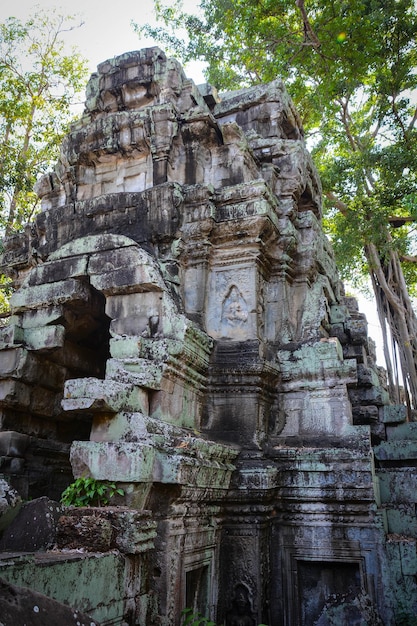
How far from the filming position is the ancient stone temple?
4.60 metres

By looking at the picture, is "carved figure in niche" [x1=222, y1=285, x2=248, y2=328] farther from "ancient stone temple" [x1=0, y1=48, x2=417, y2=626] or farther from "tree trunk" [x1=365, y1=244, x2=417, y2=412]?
"tree trunk" [x1=365, y1=244, x2=417, y2=412]

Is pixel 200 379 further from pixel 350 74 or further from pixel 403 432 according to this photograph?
pixel 350 74

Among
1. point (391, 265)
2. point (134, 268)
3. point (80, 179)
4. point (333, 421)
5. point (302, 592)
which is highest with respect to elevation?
point (391, 265)

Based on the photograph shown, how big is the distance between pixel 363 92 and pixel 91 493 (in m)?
14.2

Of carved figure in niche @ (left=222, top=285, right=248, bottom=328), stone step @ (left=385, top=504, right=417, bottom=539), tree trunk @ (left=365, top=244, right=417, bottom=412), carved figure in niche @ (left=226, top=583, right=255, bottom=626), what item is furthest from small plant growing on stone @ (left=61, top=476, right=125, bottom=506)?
tree trunk @ (left=365, top=244, right=417, bottom=412)

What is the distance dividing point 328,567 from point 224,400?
1.98 meters

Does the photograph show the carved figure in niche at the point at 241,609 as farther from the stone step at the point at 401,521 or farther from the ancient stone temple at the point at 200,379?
the stone step at the point at 401,521

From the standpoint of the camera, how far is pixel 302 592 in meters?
5.58

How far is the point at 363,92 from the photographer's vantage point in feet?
49.8

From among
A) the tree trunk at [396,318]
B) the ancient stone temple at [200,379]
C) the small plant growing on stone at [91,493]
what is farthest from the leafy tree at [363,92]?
the small plant growing on stone at [91,493]

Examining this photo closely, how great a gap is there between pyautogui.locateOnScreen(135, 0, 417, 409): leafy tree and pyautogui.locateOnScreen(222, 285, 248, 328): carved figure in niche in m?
3.88

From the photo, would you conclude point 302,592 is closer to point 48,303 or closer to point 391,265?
point 48,303

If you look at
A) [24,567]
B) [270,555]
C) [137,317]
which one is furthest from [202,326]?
[24,567]

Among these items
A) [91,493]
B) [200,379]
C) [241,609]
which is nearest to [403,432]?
[200,379]
